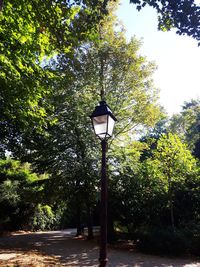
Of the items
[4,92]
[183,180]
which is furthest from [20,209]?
[4,92]

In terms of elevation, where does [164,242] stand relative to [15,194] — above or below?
below

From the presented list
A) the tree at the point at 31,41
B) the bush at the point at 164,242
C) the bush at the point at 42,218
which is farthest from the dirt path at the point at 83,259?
the bush at the point at 42,218

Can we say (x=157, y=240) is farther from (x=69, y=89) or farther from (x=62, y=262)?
(x=69, y=89)

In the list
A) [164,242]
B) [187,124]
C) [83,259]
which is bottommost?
[83,259]

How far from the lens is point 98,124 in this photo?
5.34 m

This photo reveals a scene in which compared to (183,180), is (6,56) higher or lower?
higher

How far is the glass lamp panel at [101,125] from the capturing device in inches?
207

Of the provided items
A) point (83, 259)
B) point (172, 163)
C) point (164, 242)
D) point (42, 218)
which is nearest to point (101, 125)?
point (83, 259)

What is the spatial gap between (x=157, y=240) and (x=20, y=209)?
472 inches

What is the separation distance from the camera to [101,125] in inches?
209

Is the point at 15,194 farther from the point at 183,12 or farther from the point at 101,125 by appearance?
the point at 183,12

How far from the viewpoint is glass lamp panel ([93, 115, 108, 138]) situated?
5254mm

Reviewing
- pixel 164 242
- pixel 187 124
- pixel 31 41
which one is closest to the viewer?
pixel 31 41

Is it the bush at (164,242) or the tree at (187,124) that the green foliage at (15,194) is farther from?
the tree at (187,124)
